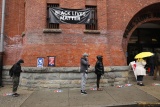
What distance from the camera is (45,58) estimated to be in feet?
34.6

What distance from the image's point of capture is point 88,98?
27.4 feet

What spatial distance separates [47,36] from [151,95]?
6199mm

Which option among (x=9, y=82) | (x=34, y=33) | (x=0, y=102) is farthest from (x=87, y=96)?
(x=9, y=82)

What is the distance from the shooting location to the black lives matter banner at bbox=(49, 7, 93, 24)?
35.1ft

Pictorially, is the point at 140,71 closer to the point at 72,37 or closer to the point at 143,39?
the point at 72,37

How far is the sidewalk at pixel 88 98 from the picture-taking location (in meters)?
7.57

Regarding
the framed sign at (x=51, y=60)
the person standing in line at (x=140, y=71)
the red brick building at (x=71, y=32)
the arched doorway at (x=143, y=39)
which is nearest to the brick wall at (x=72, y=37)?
the red brick building at (x=71, y=32)

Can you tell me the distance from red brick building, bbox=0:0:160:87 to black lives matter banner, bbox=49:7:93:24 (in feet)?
0.89

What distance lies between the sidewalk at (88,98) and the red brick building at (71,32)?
1807mm

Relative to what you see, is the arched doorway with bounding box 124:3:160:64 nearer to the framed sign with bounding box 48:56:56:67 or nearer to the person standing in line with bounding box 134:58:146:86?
the person standing in line with bounding box 134:58:146:86

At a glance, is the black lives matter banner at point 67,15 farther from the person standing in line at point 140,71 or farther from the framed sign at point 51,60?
the person standing in line at point 140,71

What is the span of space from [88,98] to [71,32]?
13.6 ft

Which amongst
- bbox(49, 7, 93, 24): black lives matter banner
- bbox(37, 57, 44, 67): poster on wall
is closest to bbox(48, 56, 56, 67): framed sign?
bbox(37, 57, 44, 67): poster on wall

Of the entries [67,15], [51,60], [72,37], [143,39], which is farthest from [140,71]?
[143,39]
